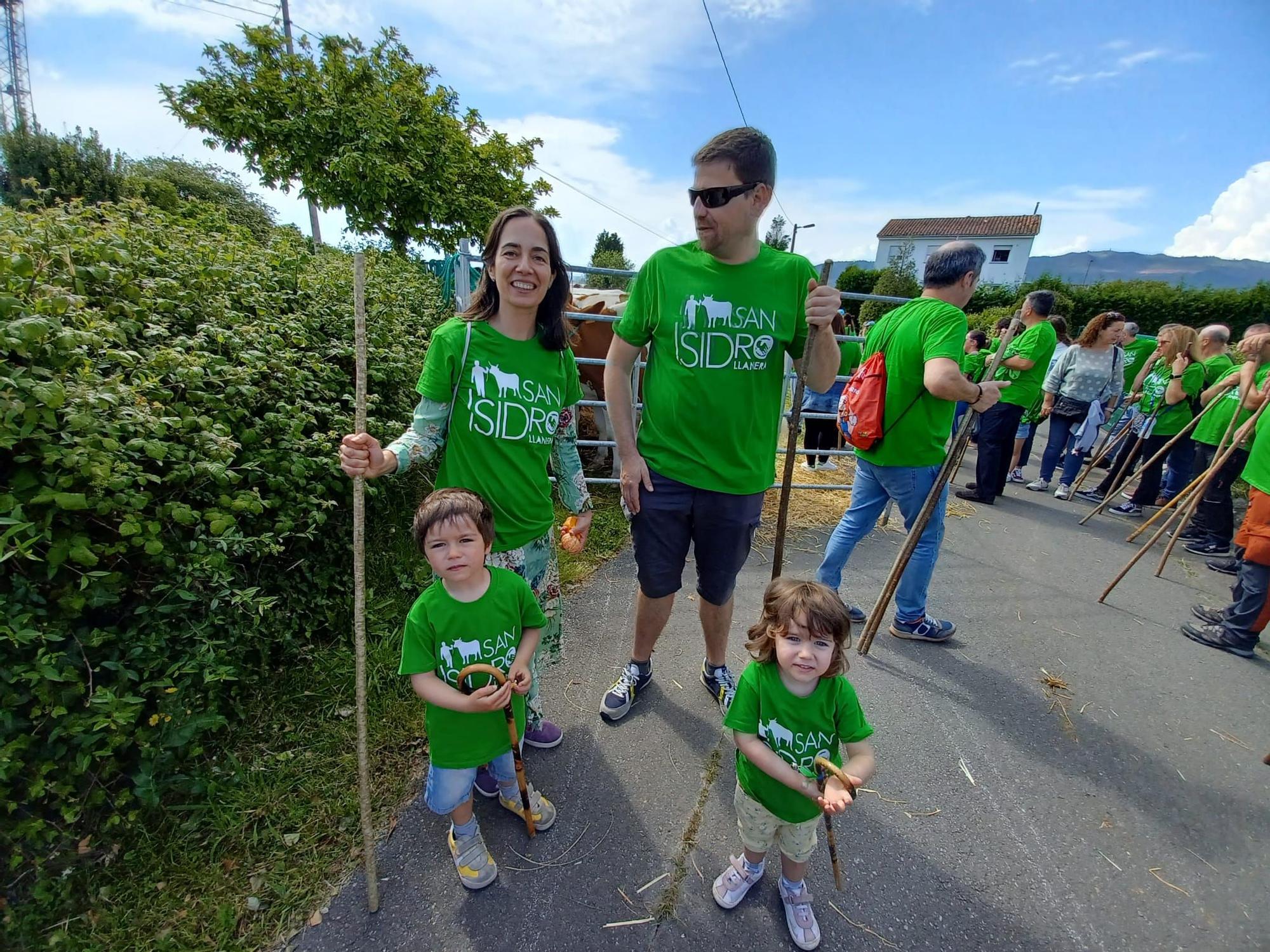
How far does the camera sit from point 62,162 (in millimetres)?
18578

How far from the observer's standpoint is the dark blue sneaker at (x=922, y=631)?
3324mm

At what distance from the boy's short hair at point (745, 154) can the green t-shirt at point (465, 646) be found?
5.12ft

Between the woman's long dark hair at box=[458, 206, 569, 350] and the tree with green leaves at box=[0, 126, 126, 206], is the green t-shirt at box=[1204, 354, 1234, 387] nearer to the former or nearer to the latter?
the woman's long dark hair at box=[458, 206, 569, 350]

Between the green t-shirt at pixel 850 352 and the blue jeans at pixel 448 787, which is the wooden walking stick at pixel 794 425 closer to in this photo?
the blue jeans at pixel 448 787

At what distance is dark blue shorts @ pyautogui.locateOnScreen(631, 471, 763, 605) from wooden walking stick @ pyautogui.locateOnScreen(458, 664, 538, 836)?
32.5 inches

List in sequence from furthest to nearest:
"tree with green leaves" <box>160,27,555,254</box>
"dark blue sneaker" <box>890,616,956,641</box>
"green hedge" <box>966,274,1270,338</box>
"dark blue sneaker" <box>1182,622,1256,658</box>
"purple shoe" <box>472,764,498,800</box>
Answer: "green hedge" <box>966,274,1270,338</box>, "tree with green leaves" <box>160,27,555,254</box>, "dark blue sneaker" <box>1182,622,1256,658</box>, "dark blue sneaker" <box>890,616,956,641</box>, "purple shoe" <box>472,764,498,800</box>

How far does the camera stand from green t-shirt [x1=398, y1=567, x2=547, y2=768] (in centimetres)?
167

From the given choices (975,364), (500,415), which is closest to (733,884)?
(500,415)

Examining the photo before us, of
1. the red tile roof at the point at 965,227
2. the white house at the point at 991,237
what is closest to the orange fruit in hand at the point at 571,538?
the white house at the point at 991,237

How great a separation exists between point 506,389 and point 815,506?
453 cm

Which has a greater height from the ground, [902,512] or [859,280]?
[859,280]

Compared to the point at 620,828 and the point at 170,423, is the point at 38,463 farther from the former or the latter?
the point at 620,828

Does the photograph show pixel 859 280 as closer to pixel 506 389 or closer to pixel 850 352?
pixel 850 352

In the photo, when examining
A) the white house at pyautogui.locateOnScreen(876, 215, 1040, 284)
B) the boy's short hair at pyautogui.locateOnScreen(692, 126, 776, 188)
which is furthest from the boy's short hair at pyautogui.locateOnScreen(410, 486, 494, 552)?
the white house at pyautogui.locateOnScreen(876, 215, 1040, 284)
